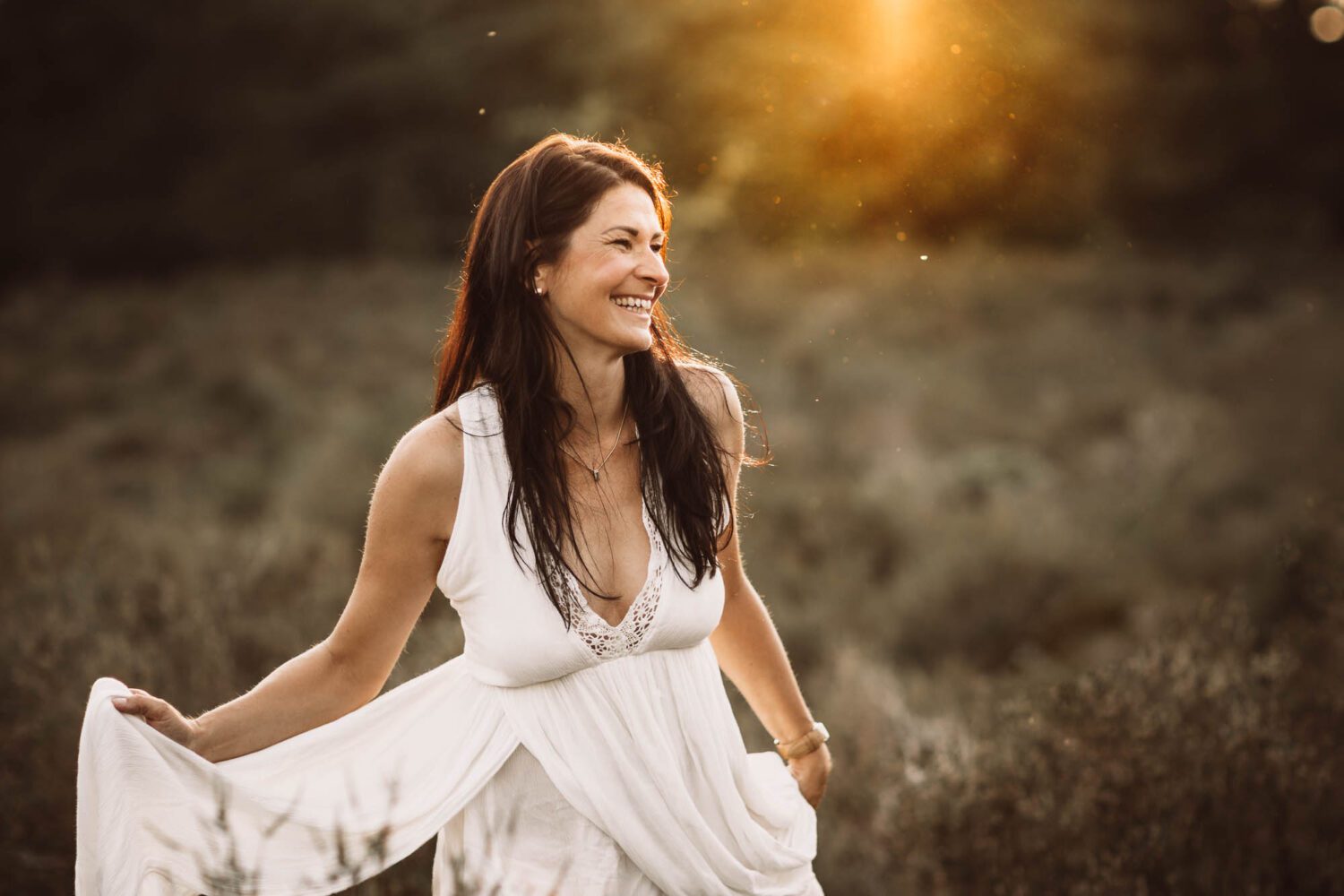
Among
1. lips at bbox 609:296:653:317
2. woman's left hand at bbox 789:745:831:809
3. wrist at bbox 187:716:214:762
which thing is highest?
lips at bbox 609:296:653:317

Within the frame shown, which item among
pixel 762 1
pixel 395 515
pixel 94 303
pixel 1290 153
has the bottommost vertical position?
pixel 1290 153

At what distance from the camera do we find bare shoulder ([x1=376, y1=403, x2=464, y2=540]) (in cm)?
225

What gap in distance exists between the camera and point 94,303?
15.9 m

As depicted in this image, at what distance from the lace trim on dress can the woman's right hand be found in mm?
725

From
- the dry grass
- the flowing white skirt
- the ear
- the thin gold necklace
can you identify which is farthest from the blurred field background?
the ear

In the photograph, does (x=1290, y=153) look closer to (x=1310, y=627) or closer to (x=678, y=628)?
(x=1310, y=627)

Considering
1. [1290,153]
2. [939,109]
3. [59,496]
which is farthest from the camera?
[1290,153]

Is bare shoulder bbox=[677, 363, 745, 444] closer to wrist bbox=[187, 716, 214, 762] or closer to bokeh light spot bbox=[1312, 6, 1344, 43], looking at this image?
wrist bbox=[187, 716, 214, 762]

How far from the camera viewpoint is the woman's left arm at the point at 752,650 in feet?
8.96

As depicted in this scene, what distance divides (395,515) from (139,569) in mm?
5236

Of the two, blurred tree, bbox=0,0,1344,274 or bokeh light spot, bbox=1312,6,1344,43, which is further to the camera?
bokeh light spot, bbox=1312,6,1344,43

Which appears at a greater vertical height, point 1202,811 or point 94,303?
point 1202,811

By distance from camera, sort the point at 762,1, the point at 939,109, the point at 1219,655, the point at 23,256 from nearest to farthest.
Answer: the point at 1219,655, the point at 939,109, the point at 762,1, the point at 23,256

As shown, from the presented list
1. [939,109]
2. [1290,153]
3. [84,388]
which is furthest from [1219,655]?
[1290,153]
